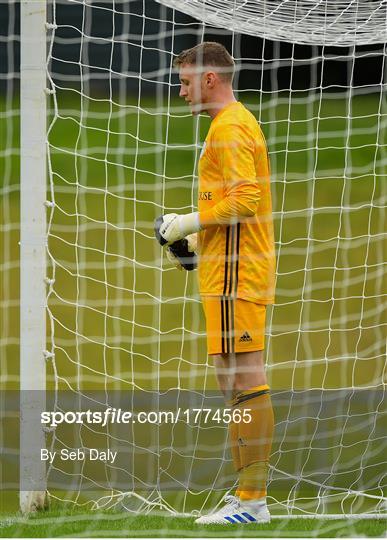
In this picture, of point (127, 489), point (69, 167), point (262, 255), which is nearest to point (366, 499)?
point (127, 489)

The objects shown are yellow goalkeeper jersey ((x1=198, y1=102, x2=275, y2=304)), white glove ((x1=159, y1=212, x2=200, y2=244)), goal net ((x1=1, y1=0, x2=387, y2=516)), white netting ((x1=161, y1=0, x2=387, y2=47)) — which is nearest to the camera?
yellow goalkeeper jersey ((x1=198, y1=102, x2=275, y2=304))

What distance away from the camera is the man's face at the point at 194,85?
4.04 metres

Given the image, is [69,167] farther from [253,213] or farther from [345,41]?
[253,213]

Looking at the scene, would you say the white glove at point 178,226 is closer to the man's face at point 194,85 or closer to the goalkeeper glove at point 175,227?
the goalkeeper glove at point 175,227

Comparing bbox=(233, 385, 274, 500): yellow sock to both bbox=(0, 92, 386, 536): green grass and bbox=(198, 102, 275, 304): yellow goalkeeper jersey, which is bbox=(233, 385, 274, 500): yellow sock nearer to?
bbox=(0, 92, 386, 536): green grass

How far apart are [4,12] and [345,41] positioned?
10.2 m

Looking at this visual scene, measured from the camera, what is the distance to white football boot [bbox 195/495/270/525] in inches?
159

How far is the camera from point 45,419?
4301 millimetres

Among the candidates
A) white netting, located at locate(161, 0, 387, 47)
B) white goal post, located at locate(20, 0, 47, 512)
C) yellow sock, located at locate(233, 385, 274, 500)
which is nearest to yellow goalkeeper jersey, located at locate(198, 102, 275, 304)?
yellow sock, located at locate(233, 385, 274, 500)

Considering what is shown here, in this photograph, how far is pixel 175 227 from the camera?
4.06m

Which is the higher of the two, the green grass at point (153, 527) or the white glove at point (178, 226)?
the white glove at point (178, 226)

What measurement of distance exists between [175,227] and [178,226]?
0.02 meters

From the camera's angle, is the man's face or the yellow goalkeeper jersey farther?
the man's face

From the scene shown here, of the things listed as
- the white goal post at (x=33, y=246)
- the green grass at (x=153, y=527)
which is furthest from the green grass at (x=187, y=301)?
the white goal post at (x=33, y=246)
